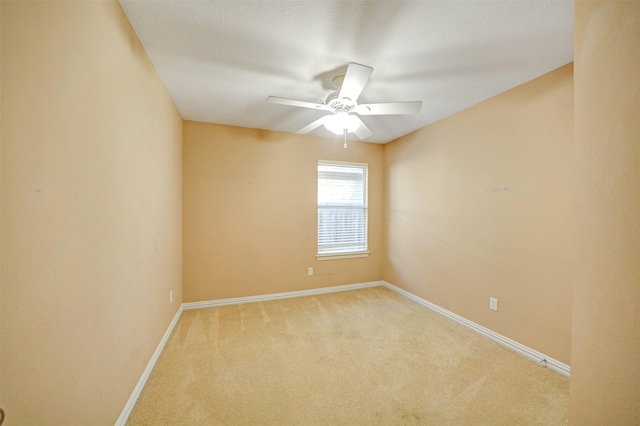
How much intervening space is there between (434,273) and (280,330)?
2041 millimetres

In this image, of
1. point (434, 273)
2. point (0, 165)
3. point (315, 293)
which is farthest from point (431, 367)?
point (0, 165)

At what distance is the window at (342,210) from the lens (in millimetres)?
3779

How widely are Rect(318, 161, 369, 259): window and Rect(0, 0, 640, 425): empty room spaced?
4cm

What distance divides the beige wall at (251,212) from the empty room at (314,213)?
1.1 inches

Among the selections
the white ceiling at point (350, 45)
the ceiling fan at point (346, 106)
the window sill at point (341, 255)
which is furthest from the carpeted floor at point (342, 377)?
the white ceiling at point (350, 45)

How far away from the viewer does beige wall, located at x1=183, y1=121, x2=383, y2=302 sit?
10.3 ft

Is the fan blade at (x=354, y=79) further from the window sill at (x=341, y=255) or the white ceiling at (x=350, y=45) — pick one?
the window sill at (x=341, y=255)

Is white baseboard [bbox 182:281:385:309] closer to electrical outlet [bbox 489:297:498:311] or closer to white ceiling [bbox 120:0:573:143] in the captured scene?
electrical outlet [bbox 489:297:498:311]

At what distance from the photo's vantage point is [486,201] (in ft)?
8.26

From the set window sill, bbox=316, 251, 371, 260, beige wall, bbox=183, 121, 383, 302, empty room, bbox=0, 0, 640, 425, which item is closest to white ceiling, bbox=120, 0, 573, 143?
empty room, bbox=0, 0, 640, 425

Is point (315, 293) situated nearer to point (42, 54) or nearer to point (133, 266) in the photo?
point (133, 266)

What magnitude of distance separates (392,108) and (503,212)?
4.93ft

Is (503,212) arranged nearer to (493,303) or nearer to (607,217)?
(493,303)

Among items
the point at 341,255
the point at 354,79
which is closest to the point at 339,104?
the point at 354,79
